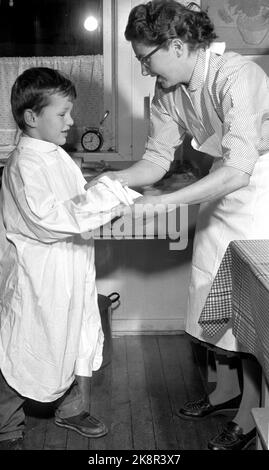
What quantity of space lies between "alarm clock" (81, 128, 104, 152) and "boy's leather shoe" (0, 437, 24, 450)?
139 centimetres

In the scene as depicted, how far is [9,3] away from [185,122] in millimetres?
1253

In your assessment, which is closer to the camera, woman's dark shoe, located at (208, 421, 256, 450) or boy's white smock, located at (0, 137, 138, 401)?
boy's white smock, located at (0, 137, 138, 401)

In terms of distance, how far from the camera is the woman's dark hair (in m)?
1.94

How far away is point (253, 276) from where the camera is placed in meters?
1.62

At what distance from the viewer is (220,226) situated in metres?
2.19

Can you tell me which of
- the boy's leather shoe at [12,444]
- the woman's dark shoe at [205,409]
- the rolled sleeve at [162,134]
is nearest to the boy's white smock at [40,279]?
the boy's leather shoe at [12,444]

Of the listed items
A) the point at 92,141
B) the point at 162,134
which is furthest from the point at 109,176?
the point at 92,141

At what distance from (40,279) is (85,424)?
22.1 inches

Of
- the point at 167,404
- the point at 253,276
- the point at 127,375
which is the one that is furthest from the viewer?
the point at 127,375

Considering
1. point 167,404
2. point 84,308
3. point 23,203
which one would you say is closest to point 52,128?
point 23,203

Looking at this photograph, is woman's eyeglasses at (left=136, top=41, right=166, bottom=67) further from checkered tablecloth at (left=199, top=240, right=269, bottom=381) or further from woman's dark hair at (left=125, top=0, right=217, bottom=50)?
checkered tablecloth at (left=199, top=240, right=269, bottom=381)

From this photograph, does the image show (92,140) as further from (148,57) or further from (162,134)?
(148,57)

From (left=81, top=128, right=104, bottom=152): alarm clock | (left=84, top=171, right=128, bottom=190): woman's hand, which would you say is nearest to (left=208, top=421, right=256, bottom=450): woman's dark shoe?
(left=84, top=171, right=128, bottom=190): woman's hand

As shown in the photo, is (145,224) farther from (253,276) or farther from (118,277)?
(253,276)
